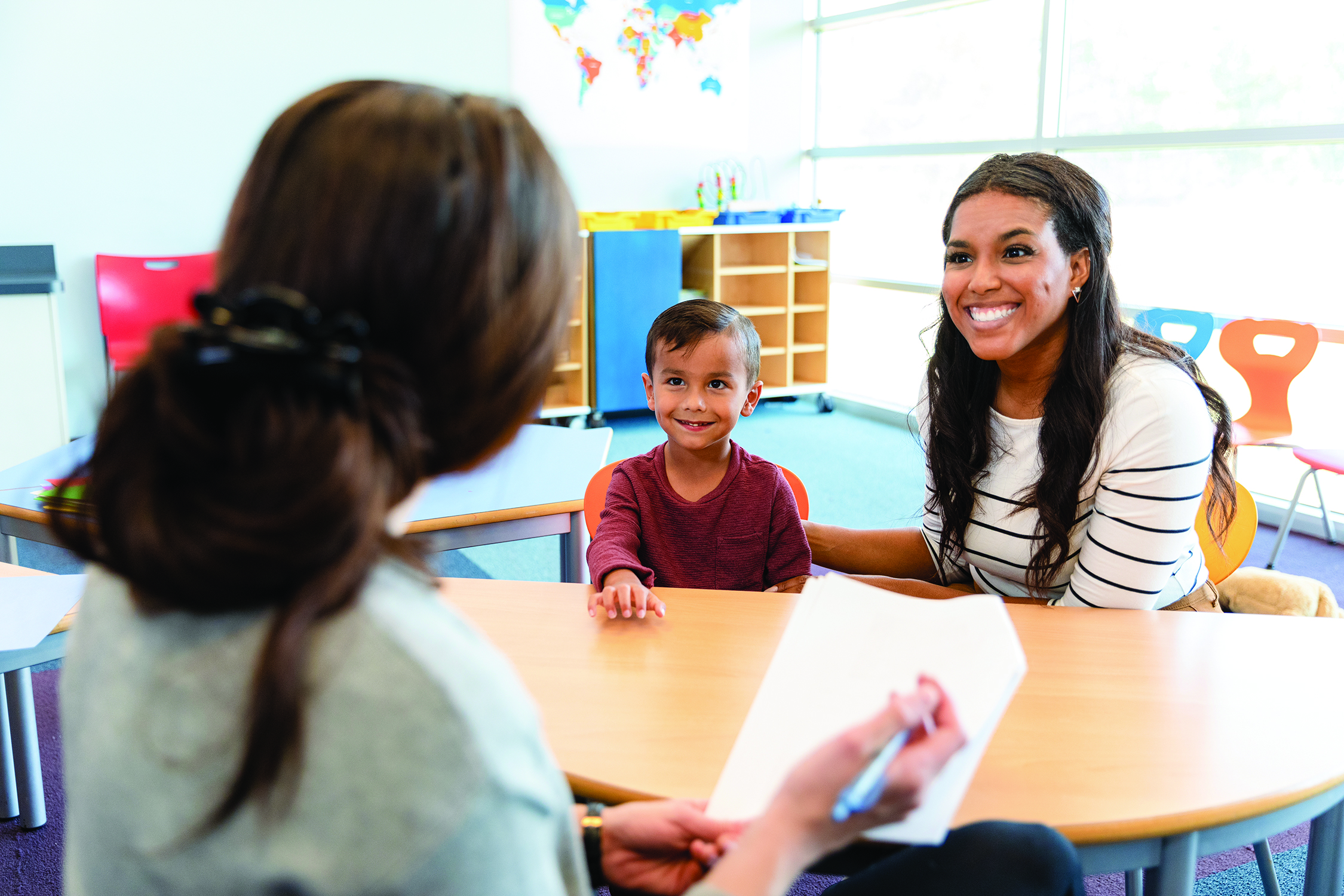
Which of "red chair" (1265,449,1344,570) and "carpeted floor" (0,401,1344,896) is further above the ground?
"red chair" (1265,449,1344,570)

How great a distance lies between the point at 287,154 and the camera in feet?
1.90

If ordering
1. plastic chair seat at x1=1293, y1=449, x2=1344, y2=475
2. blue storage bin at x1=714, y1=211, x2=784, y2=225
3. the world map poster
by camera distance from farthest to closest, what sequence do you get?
blue storage bin at x1=714, y1=211, x2=784, y2=225
the world map poster
plastic chair seat at x1=1293, y1=449, x2=1344, y2=475

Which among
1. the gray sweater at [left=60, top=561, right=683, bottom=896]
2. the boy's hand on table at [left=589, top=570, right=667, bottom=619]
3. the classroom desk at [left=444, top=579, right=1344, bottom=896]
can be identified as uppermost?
the gray sweater at [left=60, top=561, right=683, bottom=896]

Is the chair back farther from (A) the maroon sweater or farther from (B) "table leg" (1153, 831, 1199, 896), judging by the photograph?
(B) "table leg" (1153, 831, 1199, 896)

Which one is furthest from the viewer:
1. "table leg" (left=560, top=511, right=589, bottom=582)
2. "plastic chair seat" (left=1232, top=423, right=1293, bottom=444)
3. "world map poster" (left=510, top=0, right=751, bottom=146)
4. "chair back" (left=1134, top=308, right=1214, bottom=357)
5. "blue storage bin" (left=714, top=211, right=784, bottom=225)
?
"blue storage bin" (left=714, top=211, right=784, bottom=225)

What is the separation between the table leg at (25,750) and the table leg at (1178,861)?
6.07 ft

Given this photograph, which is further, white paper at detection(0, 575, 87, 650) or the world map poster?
the world map poster

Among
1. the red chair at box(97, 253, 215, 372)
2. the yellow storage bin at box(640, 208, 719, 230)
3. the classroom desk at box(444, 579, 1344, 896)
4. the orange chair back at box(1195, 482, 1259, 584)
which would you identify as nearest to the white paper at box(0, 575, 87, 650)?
the classroom desk at box(444, 579, 1344, 896)

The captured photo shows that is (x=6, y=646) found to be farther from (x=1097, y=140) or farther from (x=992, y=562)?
(x=1097, y=140)

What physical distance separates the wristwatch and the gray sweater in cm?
33

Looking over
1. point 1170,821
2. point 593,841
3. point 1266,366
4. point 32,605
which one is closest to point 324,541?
point 593,841

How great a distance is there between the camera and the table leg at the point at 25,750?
1.84 m

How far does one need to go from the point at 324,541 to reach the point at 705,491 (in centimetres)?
119

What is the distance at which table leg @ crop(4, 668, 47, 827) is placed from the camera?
6.05ft
